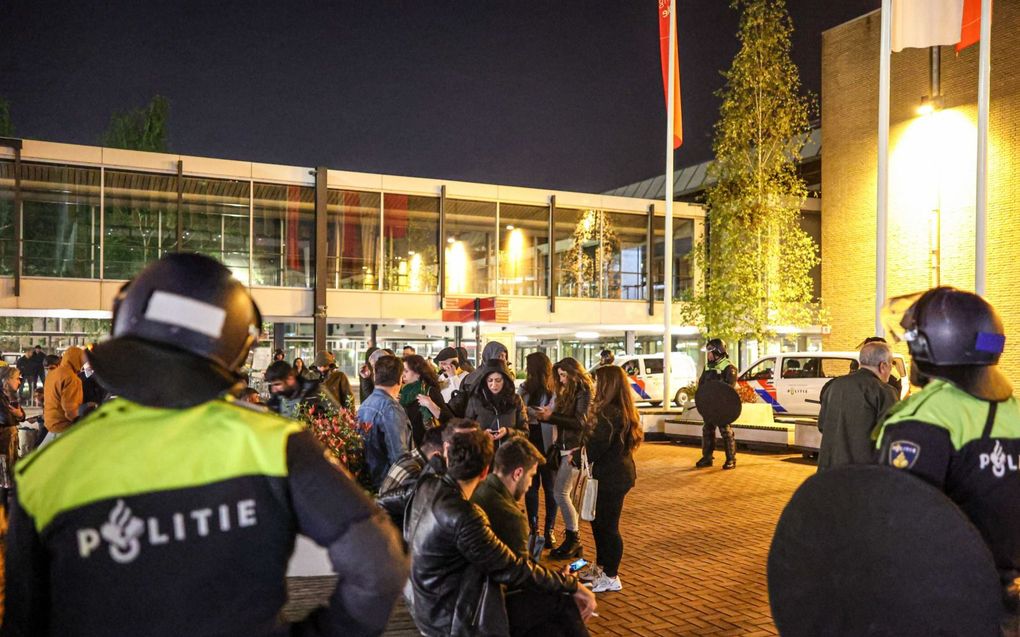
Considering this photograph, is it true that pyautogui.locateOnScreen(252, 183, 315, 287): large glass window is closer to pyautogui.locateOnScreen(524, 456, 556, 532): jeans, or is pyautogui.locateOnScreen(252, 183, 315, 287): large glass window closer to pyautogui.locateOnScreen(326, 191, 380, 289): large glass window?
pyautogui.locateOnScreen(326, 191, 380, 289): large glass window

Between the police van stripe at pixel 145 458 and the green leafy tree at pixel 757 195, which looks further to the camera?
the green leafy tree at pixel 757 195

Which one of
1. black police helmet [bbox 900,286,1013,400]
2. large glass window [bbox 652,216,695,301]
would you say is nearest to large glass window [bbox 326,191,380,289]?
large glass window [bbox 652,216,695,301]

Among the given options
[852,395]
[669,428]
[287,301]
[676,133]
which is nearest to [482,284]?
[287,301]

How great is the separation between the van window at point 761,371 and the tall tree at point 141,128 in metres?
31.6

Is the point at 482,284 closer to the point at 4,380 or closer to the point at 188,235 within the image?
the point at 188,235

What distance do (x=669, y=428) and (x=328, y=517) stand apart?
1680 centimetres

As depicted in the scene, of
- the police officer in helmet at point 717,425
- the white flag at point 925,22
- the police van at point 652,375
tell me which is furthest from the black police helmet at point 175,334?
the police van at point 652,375

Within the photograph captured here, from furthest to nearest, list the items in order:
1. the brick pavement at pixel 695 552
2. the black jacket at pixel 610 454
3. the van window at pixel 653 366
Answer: the van window at pixel 653 366 → the black jacket at pixel 610 454 → the brick pavement at pixel 695 552

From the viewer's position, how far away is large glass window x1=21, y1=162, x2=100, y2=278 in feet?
87.4

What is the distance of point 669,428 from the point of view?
18.2m

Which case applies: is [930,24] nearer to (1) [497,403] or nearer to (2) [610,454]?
(1) [497,403]

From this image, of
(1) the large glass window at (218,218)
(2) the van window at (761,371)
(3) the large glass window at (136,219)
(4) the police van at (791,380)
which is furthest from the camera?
(1) the large glass window at (218,218)

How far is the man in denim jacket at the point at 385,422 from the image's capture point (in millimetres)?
6605

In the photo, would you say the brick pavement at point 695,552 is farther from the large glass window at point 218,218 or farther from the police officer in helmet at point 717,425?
the large glass window at point 218,218
